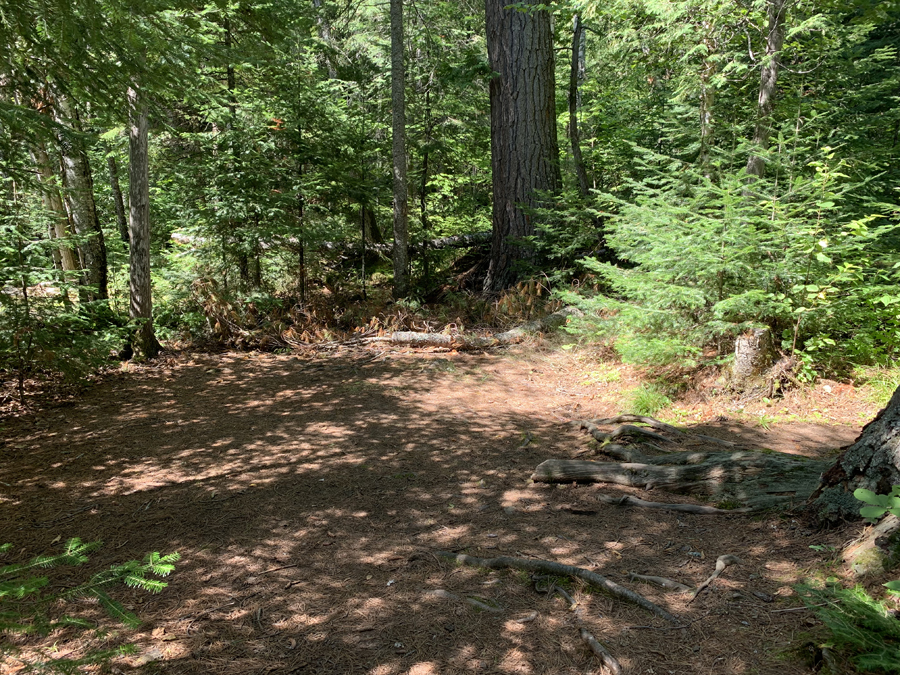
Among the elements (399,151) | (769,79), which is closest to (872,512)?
(769,79)

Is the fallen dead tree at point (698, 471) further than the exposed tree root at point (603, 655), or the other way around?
the fallen dead tree at point (698, 471)

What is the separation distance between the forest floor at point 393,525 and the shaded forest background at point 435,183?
107cm

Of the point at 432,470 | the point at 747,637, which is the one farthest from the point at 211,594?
the point at 747,637

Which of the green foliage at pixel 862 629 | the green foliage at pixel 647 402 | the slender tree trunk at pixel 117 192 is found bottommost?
the green foliage at pixel 647 402

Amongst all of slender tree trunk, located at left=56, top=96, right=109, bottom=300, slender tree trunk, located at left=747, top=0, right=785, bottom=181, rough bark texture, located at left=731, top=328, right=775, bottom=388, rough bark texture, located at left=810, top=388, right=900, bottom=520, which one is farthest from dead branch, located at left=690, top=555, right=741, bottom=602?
slender tree trunk, located at left=56, top=96, right=109, bottom=300

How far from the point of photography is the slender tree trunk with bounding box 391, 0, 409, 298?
9711mm

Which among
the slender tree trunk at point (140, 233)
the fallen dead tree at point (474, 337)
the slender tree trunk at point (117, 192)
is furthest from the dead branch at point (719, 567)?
the slender tree trunk at point (117, 192)

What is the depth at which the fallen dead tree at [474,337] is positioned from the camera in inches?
337

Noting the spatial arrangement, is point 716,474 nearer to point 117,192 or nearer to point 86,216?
point 86,216

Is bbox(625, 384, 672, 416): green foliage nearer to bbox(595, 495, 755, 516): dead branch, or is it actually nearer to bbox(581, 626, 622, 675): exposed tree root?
bbox(595, 495, 755, 516): dead branch

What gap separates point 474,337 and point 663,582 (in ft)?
20.2

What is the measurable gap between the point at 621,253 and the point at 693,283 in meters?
1.34

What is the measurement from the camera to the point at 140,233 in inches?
324

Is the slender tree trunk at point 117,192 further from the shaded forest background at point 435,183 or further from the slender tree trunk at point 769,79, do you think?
the slender tree trunk at point 769,79
